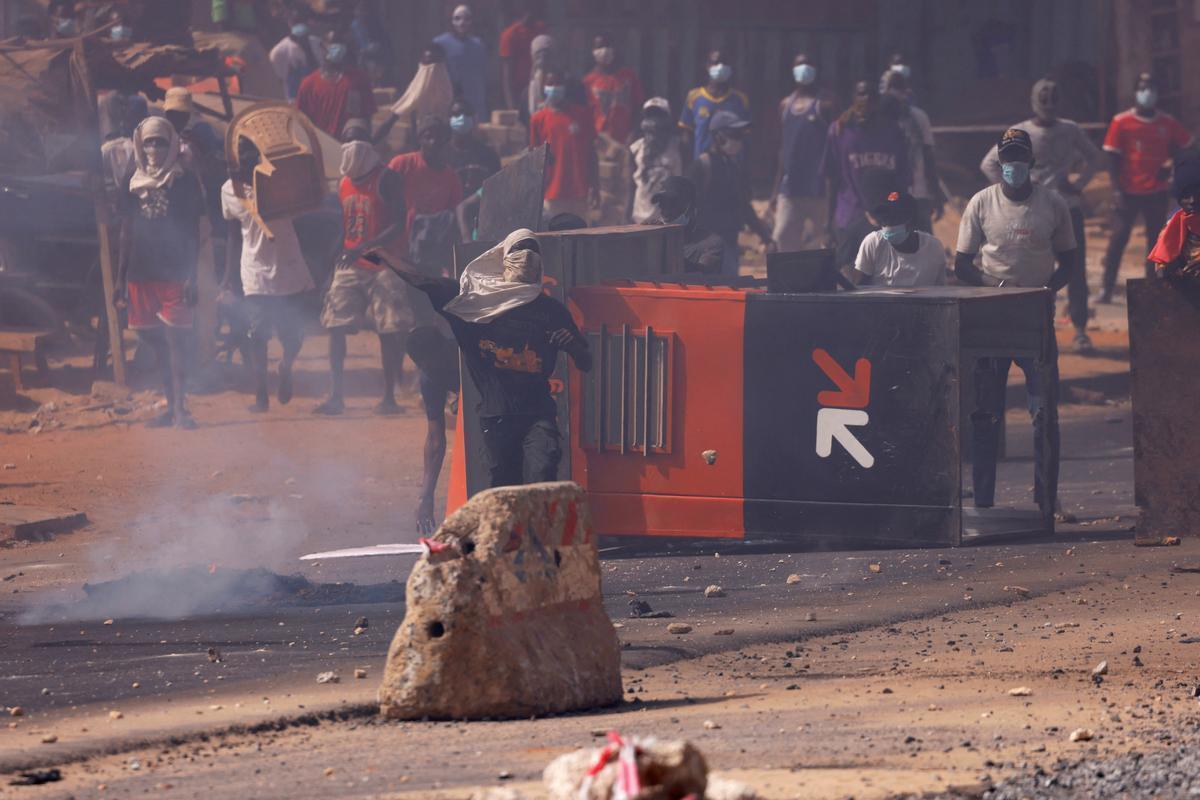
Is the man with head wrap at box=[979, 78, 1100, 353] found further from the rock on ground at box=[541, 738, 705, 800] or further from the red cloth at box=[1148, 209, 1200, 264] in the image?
the rock on ground at box=[541, 738, 705, 800]

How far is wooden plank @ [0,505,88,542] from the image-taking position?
12758mm

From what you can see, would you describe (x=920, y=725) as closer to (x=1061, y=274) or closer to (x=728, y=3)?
(x=1061, y=274)

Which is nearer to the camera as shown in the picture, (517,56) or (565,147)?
(565,147)

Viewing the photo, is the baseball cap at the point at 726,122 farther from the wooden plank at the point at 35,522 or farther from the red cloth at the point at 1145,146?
the wooden plank at the point at 35,522

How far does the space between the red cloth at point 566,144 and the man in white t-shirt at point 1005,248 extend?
23.9ft

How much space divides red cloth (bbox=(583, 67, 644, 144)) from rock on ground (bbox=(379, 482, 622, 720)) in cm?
1398

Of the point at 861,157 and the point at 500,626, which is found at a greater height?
the point at 861,157

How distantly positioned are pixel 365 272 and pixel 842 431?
249 inches

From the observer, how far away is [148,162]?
1612 cm

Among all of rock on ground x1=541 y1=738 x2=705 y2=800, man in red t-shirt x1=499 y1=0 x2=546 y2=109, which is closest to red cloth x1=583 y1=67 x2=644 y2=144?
man in red t-shirt x1=499 y1=0 x2=546 y2=109

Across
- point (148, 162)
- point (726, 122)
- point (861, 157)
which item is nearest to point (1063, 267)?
point (861, 157)

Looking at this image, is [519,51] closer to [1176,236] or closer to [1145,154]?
[1145,154]

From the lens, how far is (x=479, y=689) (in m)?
7.34

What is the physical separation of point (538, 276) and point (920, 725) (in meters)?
4.32
